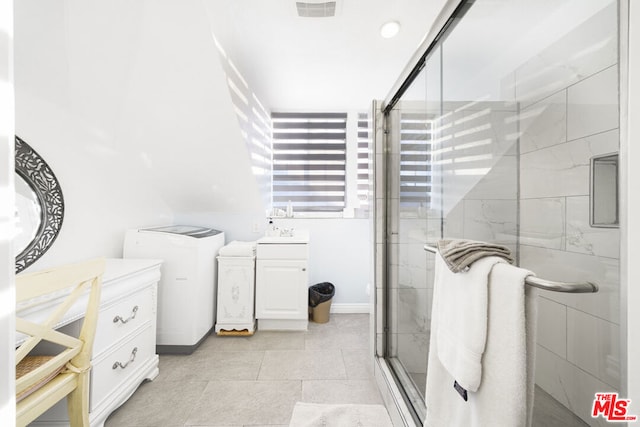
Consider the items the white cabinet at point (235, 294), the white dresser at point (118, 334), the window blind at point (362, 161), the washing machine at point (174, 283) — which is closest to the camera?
the white dresser at point (118, 334)

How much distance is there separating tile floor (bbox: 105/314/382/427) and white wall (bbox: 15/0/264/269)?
1.00 m

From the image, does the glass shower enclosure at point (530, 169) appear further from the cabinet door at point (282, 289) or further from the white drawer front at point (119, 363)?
the white drawer front at point (119, 363)

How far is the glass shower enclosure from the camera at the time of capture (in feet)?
2.11

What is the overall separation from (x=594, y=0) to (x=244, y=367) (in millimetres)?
2361

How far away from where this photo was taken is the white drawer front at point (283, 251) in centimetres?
242

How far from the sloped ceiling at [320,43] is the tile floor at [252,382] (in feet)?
6.92

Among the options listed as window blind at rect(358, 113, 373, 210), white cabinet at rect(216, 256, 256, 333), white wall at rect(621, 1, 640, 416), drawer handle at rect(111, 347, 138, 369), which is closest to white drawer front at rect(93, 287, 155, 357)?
drawer handle at rect(111, 347, 138, 369)

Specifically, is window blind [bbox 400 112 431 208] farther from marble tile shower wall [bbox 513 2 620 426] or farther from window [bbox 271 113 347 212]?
window [bbox 271 113 347 212]

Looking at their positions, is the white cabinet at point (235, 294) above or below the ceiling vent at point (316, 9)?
below

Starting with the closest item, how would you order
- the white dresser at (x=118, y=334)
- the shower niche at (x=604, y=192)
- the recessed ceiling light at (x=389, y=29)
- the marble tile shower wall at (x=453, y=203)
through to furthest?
the shower niche at (x=604, y=192)
the marble tile shower wall at (x=453, y=203)
the white dresser at (x=118, y=334)
the recessed ceiling light at (x=389, y=29)

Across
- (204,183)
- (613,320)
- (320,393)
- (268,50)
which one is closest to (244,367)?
(320,393)

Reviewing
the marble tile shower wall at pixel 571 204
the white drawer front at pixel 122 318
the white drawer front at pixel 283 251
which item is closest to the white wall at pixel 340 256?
the white drawer front at pixel 283 251

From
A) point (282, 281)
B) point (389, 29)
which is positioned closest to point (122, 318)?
point (282, 281)

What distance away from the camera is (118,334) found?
57.8 inches
